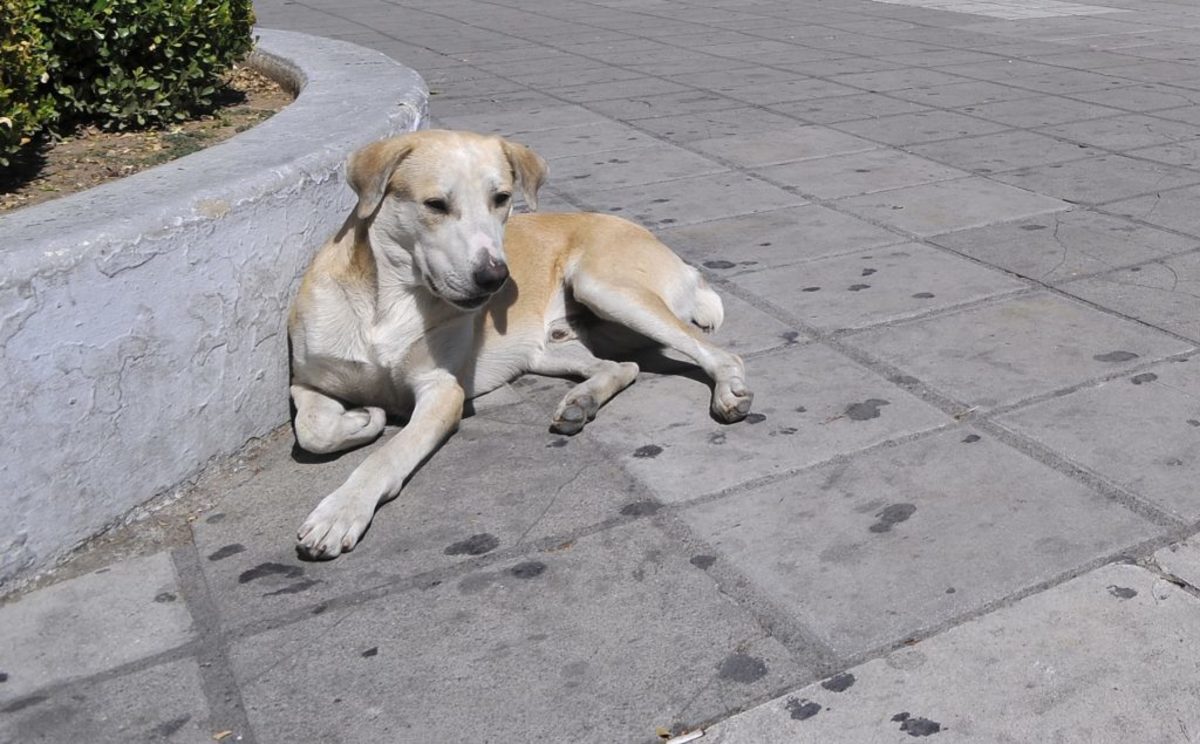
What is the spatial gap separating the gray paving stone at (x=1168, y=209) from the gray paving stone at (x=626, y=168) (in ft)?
7.48

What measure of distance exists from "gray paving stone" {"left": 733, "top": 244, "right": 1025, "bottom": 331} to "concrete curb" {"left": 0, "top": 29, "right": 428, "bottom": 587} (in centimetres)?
194

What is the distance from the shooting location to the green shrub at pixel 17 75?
4.29 metres

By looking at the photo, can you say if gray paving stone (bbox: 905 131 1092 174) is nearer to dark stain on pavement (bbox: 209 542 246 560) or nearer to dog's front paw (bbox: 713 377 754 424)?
dog's front paw (bbox: 713 377 754 424)

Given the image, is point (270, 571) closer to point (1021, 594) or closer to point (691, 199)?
point (1021, 594)

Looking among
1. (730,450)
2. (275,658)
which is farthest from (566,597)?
(730,450)

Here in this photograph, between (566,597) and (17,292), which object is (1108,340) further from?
(17,292)

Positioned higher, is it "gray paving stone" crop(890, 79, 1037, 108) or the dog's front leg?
"gray paving stone" crop(890, 79, 1037, 108)

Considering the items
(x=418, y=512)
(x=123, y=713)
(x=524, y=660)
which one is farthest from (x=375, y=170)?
(x=123, y=713)

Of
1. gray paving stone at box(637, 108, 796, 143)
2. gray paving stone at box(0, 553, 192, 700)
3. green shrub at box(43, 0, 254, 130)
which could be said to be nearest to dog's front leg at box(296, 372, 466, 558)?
gray paving stone at box(0, 553, 192, 700)

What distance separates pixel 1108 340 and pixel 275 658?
10.9ft

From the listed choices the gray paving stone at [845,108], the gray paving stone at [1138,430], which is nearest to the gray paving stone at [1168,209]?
the gray paving stone at [1138,430]

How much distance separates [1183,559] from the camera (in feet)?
10.8

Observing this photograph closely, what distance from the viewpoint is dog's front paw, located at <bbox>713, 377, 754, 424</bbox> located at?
4234mm

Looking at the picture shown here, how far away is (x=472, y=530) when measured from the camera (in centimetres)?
364
